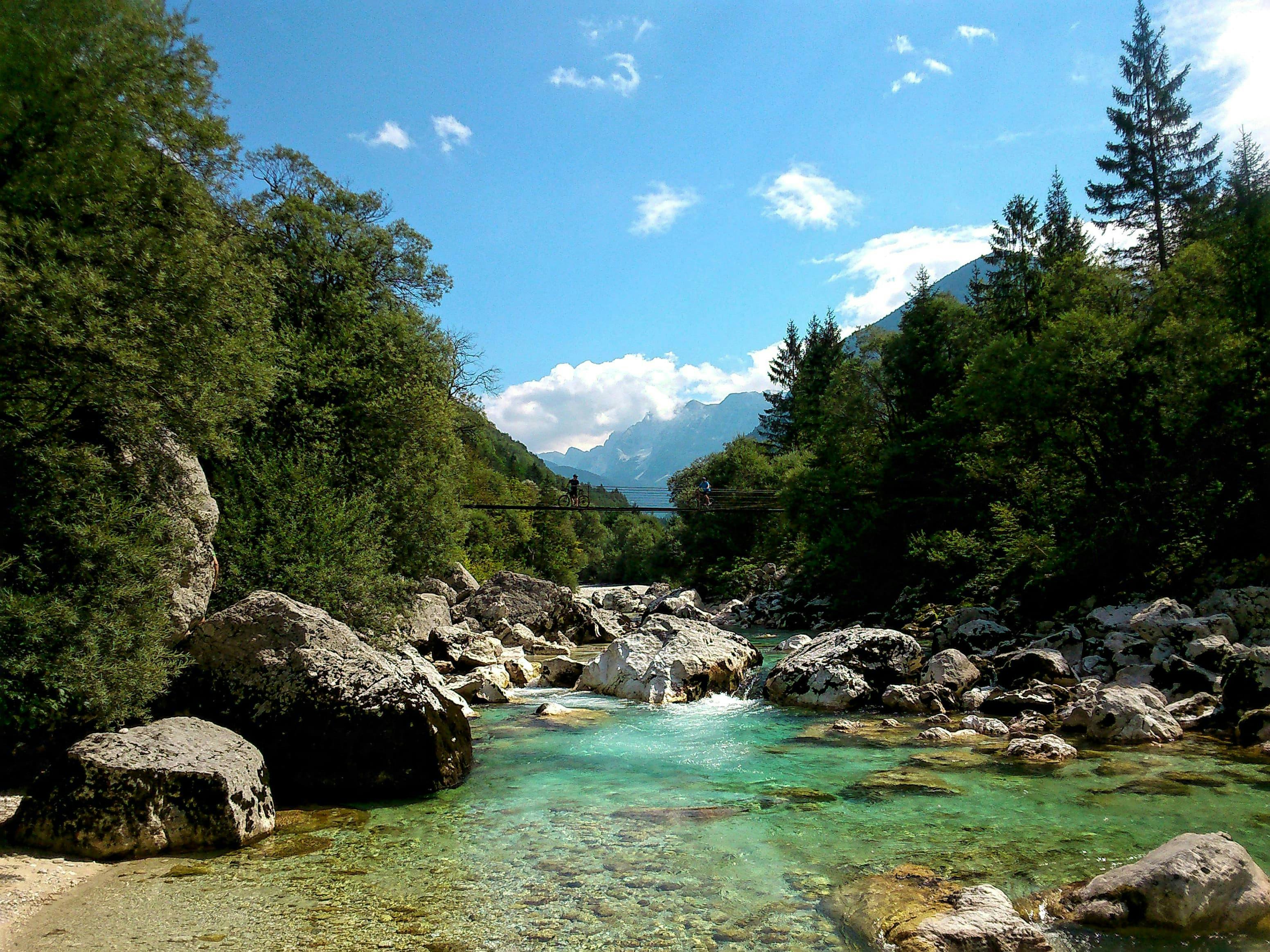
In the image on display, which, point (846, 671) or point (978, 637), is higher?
point (978, 637)

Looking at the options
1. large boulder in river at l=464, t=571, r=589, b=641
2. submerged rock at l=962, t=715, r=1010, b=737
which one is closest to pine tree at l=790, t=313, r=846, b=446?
large boulder in river at l=464, t=571, r=589, b=641

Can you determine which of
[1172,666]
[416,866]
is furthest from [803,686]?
[416,866]

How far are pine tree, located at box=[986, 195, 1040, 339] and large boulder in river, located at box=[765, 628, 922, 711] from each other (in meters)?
16.6

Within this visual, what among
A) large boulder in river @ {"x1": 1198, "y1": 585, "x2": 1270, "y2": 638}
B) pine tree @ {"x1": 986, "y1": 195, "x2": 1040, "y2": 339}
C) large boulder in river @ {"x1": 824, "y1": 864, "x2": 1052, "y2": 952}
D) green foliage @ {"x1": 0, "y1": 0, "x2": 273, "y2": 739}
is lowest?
large boulder in river @ {"x1": 824, "y1": 864, "x2": 1052, "y2": 952}

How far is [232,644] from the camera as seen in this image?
767 centimetres

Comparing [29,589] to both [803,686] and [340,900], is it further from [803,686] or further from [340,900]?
[803,686]

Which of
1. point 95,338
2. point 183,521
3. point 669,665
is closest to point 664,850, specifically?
point 183,521

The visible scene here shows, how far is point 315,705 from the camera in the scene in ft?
24.0

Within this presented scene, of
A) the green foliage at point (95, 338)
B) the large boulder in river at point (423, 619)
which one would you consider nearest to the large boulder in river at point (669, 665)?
the large boulder in river at point (423, 619)

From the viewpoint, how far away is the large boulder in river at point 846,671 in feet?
41.1

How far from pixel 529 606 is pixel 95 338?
18.9 metres

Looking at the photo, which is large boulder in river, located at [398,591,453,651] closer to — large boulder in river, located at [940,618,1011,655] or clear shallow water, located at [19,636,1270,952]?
clear shallow water, located at [19,636,1270,952]

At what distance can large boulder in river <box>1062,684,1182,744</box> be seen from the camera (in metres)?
8.81

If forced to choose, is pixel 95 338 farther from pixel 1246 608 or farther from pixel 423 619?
pixel 1246 608
